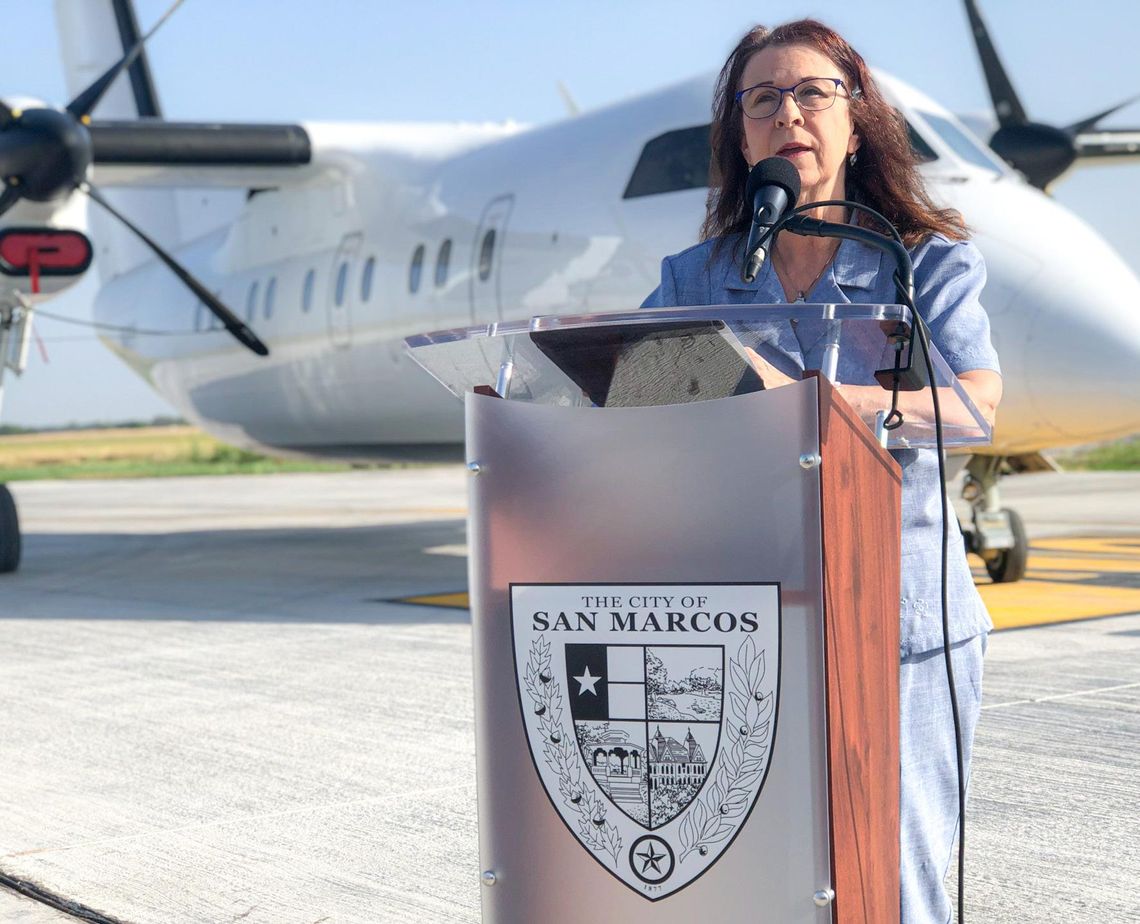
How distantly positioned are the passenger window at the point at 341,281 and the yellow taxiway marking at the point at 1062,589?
3.07 meters

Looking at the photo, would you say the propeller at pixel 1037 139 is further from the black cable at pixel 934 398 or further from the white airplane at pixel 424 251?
the black cable at pixel 934 398

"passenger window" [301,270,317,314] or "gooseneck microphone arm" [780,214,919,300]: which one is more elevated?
"passenger window" [301,270,317,314]

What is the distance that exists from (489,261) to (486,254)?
8cm

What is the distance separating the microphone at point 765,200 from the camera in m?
1.71

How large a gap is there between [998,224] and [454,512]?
10794 millimetres

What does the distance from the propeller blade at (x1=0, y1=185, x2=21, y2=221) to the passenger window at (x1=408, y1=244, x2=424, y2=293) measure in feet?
8.42

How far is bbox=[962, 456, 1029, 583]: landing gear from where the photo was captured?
7.50m

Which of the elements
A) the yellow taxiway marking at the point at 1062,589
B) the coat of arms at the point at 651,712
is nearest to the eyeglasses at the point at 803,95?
the coat of arms at the point at 651,712

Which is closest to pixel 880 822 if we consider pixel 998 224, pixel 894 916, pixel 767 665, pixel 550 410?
pixel 894 916

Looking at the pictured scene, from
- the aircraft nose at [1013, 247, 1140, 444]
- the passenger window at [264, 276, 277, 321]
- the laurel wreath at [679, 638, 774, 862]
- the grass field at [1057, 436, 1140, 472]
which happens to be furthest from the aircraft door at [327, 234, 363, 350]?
the grass field at [1057, 436, 1140, 472]

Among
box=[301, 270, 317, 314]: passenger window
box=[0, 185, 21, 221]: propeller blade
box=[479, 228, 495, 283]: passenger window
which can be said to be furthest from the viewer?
box=[301, 270, 317, 314]: passenger window

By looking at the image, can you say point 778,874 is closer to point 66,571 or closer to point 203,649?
point 203,649

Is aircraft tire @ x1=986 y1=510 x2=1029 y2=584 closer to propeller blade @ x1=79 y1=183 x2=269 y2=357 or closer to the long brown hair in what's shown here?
propeller blade @ x1=79 y1=183 x2=269 y2=357

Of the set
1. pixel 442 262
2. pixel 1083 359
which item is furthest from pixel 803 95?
pixel 442 262
